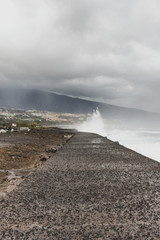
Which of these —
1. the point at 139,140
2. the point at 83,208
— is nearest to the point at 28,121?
the point at 139,140

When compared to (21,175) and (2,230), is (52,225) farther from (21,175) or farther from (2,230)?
(21,175)

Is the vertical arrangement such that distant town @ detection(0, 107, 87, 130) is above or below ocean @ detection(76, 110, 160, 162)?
above

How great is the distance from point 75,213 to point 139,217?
34.2 inches

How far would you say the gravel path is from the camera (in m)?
2.69

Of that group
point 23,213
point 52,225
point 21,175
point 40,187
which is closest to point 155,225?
point 52,225

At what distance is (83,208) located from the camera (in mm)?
3484

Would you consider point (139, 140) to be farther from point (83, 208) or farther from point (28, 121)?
point (28, 121)

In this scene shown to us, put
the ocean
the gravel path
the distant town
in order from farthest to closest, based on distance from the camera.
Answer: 1. the distant town
2. the ocean
3. the gravel path

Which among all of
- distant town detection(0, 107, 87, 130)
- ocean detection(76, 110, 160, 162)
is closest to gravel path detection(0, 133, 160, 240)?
ocean detection(76, 110, 160, 162)

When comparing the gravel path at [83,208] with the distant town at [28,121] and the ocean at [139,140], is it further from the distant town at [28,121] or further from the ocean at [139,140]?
the distant town at [28,121]

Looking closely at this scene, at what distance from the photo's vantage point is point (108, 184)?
16.3 ft

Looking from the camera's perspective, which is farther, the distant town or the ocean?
the distant town

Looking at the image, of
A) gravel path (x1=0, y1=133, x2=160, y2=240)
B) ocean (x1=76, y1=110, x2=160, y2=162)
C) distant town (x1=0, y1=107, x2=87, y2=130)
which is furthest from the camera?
distant town (x1=0, y1=107, x2=87, y2=130)

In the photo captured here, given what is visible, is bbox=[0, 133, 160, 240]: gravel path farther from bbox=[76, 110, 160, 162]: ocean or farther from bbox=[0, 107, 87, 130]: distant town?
bbox=[0, 107, 87, 130]: distant town
